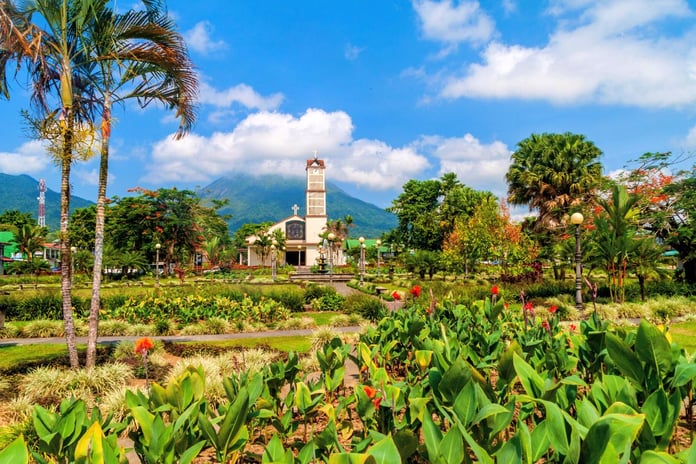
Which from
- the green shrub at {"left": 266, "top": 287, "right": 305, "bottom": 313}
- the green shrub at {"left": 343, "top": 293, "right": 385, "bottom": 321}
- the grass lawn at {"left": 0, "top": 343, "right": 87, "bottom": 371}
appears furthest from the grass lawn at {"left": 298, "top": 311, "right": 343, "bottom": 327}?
the grass lawn at {"left": 0, "top": 343, "right": 87, "bottom": 371}

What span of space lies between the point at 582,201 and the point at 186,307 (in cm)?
2163

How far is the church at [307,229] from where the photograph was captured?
5912cm

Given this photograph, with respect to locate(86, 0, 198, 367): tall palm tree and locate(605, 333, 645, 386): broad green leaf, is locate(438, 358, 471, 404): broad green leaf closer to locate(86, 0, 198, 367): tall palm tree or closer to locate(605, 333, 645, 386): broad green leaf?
locate(605, 333, 645, 386): broad green leaf

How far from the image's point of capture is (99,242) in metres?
5.98

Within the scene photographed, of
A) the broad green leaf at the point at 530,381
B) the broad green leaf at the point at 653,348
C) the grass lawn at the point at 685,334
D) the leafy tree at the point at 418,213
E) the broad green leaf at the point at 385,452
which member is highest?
the leafy tree at the point at 418,213

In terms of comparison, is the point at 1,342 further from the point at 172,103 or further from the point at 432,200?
the point at 432,200

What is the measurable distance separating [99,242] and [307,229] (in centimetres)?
5425

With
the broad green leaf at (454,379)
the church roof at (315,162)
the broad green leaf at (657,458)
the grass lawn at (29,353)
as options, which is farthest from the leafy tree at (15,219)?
the broad green leaf at (657,458)

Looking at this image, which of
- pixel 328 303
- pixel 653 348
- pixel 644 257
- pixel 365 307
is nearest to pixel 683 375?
pixel 653 348

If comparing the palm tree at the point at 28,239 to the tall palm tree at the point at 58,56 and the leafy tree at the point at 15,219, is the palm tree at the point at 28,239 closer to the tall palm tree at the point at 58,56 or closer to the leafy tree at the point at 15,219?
the leafy tree at the point at 15,219

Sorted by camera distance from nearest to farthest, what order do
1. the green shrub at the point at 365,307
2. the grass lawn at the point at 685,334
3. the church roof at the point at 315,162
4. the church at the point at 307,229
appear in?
the grass lawn at the point at 685,334 < the green shrub at the point at 365,307 < the church at the point at 307,229 < the church roof at the point at 315,162

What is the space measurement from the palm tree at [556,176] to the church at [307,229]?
116 feet

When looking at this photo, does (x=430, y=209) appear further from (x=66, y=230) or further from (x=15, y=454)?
(x=15, y=454)

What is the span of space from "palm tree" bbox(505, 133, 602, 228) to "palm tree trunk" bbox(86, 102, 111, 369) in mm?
23448
